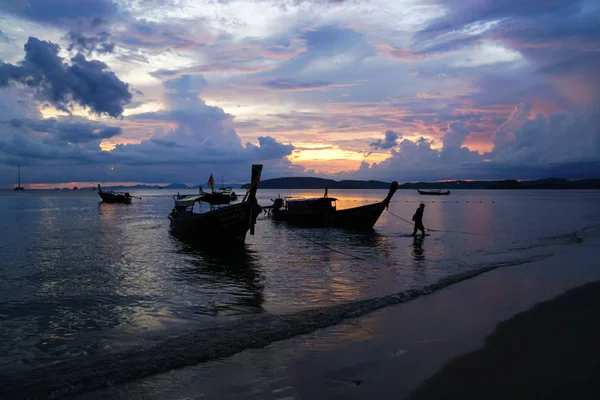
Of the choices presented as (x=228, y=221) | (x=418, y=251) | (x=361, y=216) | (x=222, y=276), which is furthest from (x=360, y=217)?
(x=222, y=276)

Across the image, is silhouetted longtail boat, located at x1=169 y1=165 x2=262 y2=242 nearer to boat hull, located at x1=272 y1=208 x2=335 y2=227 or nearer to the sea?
the sea

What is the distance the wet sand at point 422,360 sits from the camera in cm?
541

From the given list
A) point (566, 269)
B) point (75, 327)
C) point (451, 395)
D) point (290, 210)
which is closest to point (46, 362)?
point (75, 327)

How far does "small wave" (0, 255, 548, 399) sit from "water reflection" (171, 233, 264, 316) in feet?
4.35

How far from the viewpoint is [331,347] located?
712 cm

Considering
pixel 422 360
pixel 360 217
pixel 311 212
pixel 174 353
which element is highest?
pixel 311 212

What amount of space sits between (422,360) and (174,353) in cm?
414

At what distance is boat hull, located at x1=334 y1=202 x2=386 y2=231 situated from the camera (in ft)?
103

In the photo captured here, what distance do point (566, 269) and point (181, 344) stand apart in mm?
13395

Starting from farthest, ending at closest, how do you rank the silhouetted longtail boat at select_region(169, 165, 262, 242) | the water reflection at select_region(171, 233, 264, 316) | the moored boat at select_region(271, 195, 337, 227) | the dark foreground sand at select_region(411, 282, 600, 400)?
the moored boat at select_region(271, 195, 337, 227) < the silhouetted longtail boat at select_region(169, 165, 262, 242) < the water reflection at select_region(171, 233, 264, 316) < the dark foreground sand at select_region(411, 282, 600, 400)

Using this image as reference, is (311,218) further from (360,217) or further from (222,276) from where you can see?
(222,276)

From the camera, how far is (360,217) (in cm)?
3177

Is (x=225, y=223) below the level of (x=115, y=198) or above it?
above

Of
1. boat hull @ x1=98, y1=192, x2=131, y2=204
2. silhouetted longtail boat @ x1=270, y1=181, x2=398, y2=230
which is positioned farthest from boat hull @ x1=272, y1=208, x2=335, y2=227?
boat hull @ x1=98, y1=192, x2=131, y2=204
